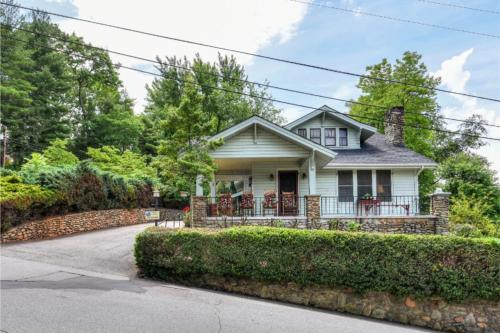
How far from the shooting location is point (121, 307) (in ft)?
19.5

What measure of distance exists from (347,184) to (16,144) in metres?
24.7

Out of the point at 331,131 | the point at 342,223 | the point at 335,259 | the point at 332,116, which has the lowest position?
the point at 335,259

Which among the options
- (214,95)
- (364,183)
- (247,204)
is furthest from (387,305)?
(214,95)

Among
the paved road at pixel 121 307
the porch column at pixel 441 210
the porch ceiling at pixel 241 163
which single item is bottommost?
the paved road at pixel 121 307

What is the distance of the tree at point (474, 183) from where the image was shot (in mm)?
18078

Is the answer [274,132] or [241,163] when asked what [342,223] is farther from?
[241,163]

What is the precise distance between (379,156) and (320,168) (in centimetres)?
Result: 301

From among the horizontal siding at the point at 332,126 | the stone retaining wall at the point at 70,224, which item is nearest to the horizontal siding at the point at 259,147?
the horizontal siding at the point at 332,126

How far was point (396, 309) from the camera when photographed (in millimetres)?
7516

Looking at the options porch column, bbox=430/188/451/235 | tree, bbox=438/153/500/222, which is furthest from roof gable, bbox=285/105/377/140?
tree, bbox=438/153/500/222

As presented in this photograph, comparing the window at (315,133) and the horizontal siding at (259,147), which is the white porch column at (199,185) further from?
the window at (315,133)

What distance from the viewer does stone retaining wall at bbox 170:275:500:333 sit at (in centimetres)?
717

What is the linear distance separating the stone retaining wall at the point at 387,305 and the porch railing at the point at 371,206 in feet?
20.7

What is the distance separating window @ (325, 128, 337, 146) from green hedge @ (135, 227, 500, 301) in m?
9.70
